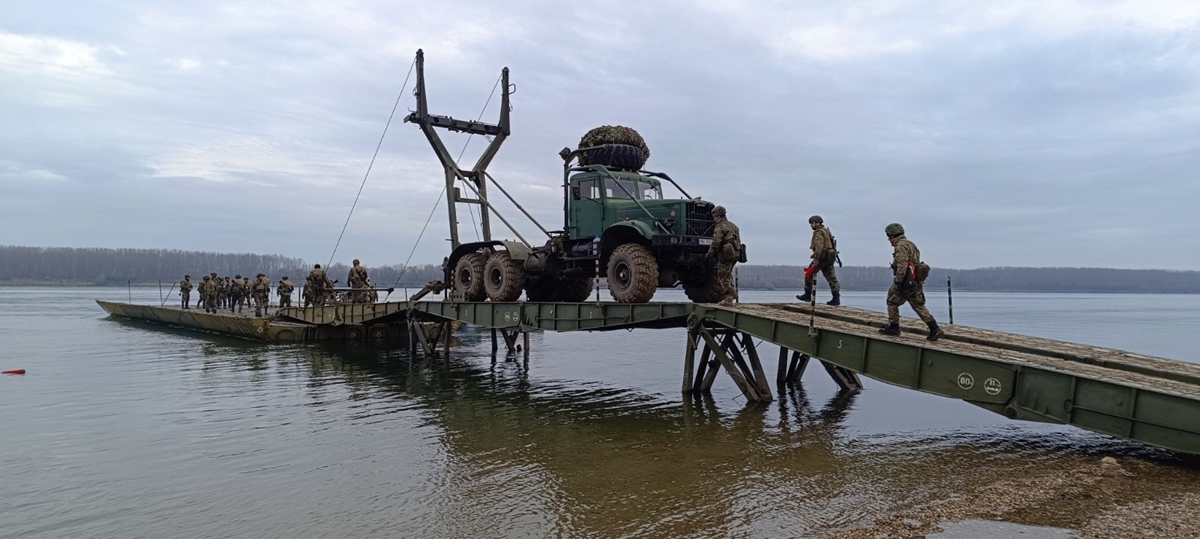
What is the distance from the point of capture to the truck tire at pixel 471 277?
16938mm

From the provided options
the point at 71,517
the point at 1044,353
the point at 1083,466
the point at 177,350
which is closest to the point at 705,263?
the point at 1044,353

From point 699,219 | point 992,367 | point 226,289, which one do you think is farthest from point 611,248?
point 226,289

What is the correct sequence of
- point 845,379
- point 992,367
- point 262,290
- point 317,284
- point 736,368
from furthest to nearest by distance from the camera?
point 262,290 < point 317,284 < point 845,379 < point 736,368 < point 992,367

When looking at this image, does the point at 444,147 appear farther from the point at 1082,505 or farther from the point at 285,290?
the point at 1082,505

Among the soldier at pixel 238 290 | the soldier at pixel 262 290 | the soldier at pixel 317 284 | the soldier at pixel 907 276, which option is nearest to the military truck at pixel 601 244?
the soldier at pixel 907 276

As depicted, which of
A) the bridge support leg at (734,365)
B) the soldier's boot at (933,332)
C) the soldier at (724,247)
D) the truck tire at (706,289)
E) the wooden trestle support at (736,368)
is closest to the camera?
the soldier's boot at (933,332)

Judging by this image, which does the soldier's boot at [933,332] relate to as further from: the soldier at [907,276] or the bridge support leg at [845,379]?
the bridge support leg at [845,379]

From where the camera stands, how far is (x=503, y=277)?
627 inches

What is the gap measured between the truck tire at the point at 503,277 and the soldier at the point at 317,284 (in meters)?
9.71

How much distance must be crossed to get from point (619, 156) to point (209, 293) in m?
25.1

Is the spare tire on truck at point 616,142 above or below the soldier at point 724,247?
above

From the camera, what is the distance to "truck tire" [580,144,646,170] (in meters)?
14.5

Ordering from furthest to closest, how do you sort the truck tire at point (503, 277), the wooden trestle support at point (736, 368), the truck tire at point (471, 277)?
the truck tire at point (471, 277) < the truck tire at point (503, 277) < the wooden trestle support at point (736, 368)

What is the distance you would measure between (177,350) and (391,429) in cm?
1569
